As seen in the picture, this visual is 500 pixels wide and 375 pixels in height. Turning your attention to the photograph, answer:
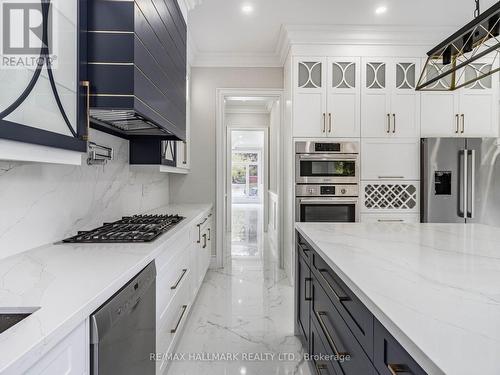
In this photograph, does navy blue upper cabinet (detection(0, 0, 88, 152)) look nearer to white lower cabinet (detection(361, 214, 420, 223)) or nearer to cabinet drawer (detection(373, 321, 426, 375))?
cabinet drawer (detection(373, 321, 426, 375))

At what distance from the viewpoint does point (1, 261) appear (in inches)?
48.0

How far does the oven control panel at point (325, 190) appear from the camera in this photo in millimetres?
3391

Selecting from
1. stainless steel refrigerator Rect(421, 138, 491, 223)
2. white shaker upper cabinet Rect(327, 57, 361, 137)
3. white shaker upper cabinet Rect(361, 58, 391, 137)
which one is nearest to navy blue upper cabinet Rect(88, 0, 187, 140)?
white shaker upper cabinet Rect(327, 57, 361, 137)

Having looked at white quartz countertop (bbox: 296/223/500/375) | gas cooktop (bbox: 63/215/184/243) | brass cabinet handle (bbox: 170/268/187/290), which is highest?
gas cooktop (bbox: 63/215/184/243)

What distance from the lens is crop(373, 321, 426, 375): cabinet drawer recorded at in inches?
27.0

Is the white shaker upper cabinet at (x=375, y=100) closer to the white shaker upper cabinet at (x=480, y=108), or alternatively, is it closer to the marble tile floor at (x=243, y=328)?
the white shaker upper cabinet at (x=480, y=108)

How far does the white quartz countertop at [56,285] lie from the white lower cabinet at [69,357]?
3cm

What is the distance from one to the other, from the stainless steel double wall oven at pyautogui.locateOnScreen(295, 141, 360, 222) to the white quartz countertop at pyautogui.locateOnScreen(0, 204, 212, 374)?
2.11m

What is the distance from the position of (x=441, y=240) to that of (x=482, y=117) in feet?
8.95

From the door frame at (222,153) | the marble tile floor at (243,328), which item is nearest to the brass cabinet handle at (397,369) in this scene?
the marble tile floor at (243,328)

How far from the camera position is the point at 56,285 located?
96 cm


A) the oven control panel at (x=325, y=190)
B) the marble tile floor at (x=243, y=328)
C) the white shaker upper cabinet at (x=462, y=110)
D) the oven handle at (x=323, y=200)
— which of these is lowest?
the marble tile floor at (x=243, y=328)

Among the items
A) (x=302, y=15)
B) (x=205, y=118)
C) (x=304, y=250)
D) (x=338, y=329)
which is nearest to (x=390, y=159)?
(x=302, y=15)

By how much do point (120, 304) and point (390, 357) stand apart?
2.86ft
